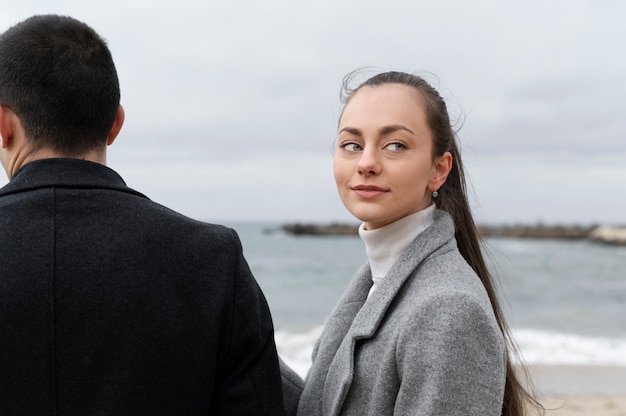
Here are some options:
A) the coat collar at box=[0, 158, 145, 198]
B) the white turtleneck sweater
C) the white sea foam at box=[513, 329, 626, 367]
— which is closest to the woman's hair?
the white turtleneck sweater

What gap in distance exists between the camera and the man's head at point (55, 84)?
1530 millimetres

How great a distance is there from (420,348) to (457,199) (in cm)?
59

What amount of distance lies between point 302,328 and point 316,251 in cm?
2607

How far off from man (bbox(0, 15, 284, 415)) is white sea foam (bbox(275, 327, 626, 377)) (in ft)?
23.1

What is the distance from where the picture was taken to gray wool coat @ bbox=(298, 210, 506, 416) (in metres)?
1.59

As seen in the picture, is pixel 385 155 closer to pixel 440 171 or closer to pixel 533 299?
pixel 440 171

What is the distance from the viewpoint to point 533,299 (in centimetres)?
1784

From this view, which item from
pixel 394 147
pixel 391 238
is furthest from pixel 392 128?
pixel 391 238

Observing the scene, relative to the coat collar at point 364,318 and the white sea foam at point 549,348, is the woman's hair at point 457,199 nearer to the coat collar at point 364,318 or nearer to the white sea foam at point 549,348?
the coat collar at point 364,318

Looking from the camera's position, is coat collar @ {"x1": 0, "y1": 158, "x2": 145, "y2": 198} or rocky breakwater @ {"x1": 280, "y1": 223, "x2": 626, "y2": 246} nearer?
coat collar @ {"x1": 0, "y1": 158, "x2": 145, "y2": 198}

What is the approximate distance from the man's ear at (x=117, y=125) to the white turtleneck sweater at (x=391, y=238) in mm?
708

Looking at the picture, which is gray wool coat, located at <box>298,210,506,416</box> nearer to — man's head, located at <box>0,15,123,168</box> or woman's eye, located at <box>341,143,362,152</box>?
woman's eye, located at <box>341,143,362,152</box>

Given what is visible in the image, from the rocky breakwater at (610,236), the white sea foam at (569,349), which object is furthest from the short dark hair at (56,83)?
the rocky breakwater at (610,236)

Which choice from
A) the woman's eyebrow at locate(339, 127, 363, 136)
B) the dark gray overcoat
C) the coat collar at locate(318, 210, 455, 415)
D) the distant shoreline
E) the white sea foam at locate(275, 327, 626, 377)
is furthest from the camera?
the distant shoreline
